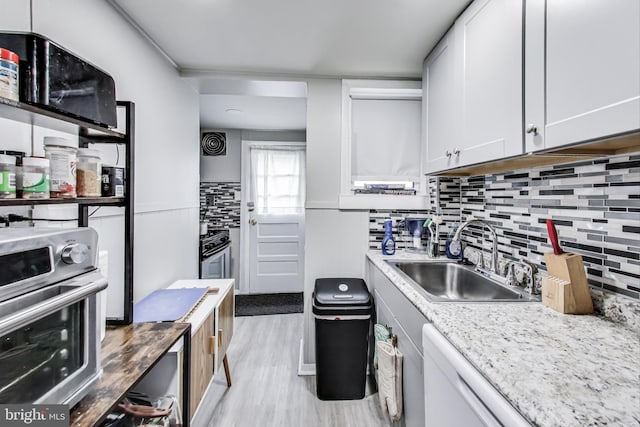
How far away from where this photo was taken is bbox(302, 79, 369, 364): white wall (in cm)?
235

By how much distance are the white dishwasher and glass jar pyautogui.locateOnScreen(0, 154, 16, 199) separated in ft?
4.24

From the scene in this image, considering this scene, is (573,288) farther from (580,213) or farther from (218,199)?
(218,199)

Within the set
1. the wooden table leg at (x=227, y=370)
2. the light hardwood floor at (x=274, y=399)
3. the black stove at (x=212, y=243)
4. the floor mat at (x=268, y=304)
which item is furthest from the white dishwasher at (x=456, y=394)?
the floor mat at (x=268, y=304)

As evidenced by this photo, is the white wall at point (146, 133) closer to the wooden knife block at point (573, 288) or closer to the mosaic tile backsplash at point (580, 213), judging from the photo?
the wooden knife block at point (573, 288)

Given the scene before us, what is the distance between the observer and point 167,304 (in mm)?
1704

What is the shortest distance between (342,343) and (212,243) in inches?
71.7

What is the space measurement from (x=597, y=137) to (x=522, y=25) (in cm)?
58

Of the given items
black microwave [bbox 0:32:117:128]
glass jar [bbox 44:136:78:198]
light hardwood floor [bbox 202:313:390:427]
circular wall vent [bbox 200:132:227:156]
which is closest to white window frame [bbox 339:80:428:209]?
light hardwood floor [bbox 202:313:390:427]

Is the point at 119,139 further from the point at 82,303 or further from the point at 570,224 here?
the point at 570,224

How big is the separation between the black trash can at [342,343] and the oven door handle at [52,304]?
4.41 ft

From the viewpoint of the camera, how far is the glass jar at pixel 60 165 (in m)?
0.92

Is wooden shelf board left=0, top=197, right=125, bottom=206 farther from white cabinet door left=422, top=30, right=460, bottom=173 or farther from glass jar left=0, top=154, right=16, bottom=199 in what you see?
white cabinet door left=422, top=30, right=460, bottom=173

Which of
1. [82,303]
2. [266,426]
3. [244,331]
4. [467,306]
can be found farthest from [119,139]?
[244,331]

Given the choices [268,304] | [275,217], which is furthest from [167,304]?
[275,217]
